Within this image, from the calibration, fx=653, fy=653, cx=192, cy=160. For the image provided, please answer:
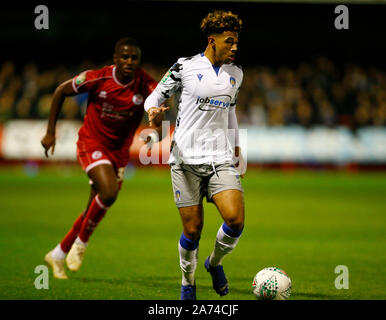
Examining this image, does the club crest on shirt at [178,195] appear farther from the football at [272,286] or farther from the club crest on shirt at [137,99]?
the club crest on shirt at [137,99]

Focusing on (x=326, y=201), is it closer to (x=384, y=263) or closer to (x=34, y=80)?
(x=384, y=263)

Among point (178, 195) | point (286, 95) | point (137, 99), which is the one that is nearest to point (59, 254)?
point (137, 99)

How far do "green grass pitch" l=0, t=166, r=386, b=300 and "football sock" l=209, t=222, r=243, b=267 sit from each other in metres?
0.38

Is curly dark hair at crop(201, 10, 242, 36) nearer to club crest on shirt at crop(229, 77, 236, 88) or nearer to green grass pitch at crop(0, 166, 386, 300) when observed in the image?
club crest on shirt at crop(229, 77, 236, 88)

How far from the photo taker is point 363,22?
2720 cm

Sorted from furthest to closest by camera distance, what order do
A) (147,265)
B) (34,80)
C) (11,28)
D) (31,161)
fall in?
(11,28) < (34,80) < (31,161) < (147,265)

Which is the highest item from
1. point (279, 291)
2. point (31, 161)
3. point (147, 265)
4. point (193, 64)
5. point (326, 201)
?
point (31, 161)

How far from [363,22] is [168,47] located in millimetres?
8224

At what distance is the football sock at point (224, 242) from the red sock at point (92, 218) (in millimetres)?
1663

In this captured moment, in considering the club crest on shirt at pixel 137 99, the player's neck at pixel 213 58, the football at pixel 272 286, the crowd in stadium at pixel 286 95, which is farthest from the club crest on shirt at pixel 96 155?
the crowd in stadium at pixel 286 95

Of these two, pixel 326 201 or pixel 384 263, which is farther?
pixel 326 201

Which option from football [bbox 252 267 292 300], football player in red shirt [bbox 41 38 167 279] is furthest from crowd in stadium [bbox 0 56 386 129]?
football [bbox 252 267 292 300]

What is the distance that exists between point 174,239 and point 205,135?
14.0 feet

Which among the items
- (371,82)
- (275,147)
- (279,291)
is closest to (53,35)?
(275,147)
